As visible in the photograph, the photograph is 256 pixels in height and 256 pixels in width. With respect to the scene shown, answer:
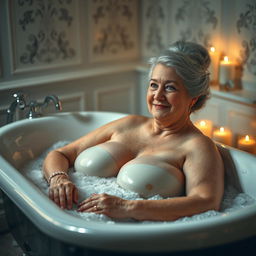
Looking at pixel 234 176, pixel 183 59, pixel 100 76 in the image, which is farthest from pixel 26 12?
pixel 234 176

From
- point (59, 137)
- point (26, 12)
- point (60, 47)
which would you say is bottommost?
point (59, 137)

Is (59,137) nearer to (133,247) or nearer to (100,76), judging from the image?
(100,76)

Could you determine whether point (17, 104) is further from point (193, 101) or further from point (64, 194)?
point (193, 101)

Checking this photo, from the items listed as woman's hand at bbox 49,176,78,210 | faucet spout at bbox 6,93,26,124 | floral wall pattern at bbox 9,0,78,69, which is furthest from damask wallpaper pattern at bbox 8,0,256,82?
woman's hand at bbox 49,176,78,210

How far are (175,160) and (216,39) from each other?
1.03 meters

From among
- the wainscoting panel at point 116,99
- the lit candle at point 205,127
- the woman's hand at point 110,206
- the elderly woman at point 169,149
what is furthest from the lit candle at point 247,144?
the wainscoting panel at point 116,99

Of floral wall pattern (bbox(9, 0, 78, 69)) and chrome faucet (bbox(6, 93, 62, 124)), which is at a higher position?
floral wall pattern (bbox(9, 0, 78, 69))

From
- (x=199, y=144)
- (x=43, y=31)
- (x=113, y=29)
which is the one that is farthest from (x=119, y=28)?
(x=199, y=144)

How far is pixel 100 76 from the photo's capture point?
302cm

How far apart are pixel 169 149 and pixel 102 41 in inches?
53.1

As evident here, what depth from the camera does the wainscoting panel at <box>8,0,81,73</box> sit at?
2625mm

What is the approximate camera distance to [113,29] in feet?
10.0

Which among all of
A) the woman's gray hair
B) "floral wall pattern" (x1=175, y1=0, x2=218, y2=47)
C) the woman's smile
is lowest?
the woman's smile

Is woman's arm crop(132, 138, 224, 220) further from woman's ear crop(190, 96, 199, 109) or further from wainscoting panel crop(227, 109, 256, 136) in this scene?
wainscoting panel crop(227, 109, 256, 136)
